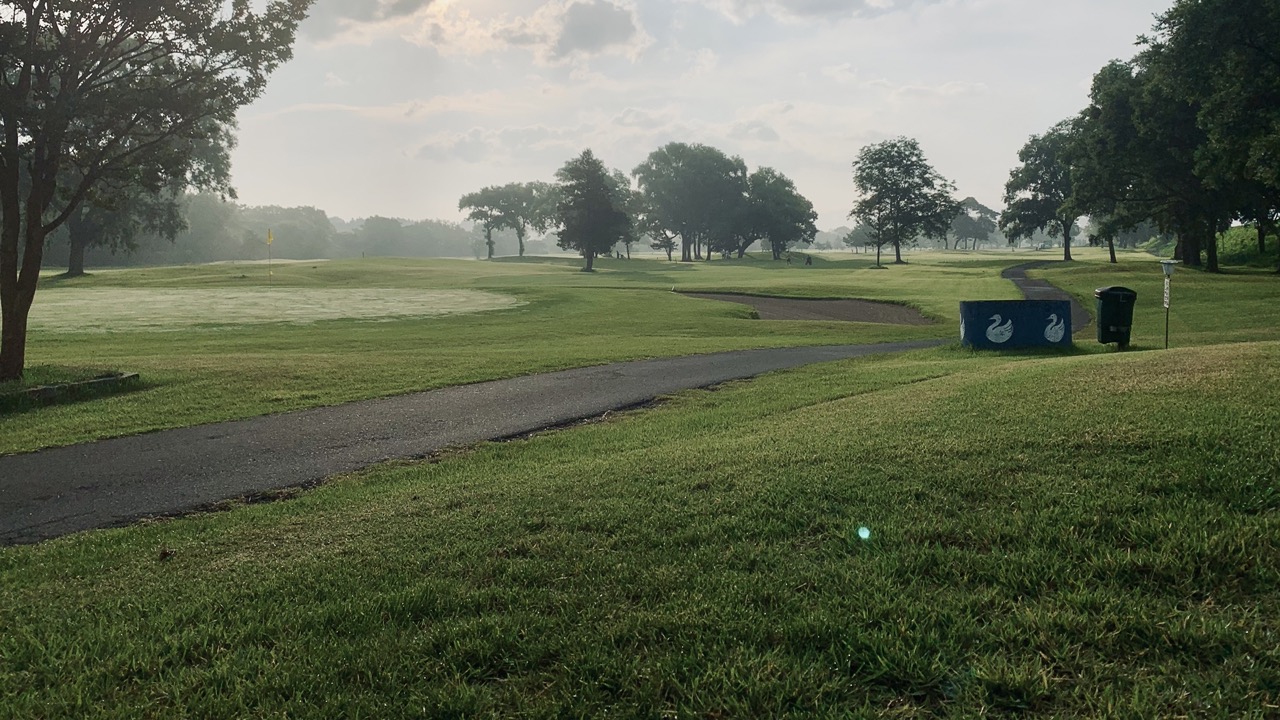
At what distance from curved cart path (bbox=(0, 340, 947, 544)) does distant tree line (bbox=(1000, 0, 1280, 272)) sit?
3253 cm

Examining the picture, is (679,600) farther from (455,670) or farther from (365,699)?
(365,699)

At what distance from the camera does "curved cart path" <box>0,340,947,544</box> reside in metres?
7.34

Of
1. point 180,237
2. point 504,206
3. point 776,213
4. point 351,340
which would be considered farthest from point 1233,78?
point 180,237

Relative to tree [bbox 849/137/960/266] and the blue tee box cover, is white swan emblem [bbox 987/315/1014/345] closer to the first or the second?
the blue tee box cover

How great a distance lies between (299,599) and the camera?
4.57 metres

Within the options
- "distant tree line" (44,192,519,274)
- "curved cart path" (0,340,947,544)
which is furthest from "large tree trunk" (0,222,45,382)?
"distant tree line" (44,192,519,274)

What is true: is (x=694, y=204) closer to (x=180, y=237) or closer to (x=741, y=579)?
(x=180, y=237)

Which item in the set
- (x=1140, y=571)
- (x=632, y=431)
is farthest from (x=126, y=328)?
(x=1140, y=571)

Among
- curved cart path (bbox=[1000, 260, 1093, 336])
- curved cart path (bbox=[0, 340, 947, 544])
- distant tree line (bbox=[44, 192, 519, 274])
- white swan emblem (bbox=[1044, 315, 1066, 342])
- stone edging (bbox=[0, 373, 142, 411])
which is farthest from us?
distant tree line (bbox=[44, 192, 519, 274])

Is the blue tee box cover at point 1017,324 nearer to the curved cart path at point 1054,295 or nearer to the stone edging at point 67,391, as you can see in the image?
the curved cart path at point 1054,295

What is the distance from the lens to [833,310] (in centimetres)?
3719

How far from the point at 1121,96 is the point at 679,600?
59252 millimetres

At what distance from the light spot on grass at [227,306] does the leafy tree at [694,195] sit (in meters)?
82.9

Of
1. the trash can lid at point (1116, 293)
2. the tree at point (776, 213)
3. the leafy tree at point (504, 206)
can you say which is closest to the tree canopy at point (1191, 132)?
the trash can lid at point (1116, 293)
